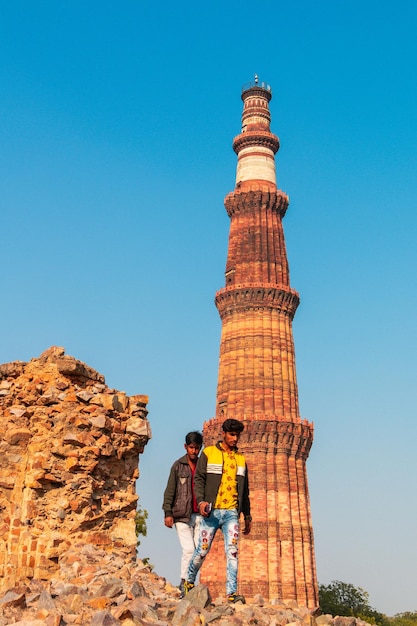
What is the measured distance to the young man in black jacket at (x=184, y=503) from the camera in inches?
220

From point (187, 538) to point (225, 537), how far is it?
1.13 ft

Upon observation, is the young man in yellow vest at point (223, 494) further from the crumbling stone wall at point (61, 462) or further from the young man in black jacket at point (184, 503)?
the crumbling stone wall at point (61, 462)

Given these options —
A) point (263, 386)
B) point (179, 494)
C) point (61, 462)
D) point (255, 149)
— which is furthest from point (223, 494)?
point (255, 149)

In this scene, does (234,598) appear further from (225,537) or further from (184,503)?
(184,503)

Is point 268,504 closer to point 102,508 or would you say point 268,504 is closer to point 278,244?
point 278,244

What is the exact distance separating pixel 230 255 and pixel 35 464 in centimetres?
2607

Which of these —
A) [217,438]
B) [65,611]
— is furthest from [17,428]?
[217,438]

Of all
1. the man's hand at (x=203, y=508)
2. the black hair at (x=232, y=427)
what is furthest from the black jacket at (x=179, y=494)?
the black hair at (x=232, y=427)

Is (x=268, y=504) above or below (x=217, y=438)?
below

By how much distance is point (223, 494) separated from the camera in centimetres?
535

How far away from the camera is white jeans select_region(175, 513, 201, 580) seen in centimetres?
555

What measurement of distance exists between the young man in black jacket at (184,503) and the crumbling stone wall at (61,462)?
128cm

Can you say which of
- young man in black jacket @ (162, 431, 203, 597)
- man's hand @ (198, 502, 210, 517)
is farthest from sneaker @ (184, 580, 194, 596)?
man's hand @ (198, 502, 210, 517)

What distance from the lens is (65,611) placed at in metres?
4.88
